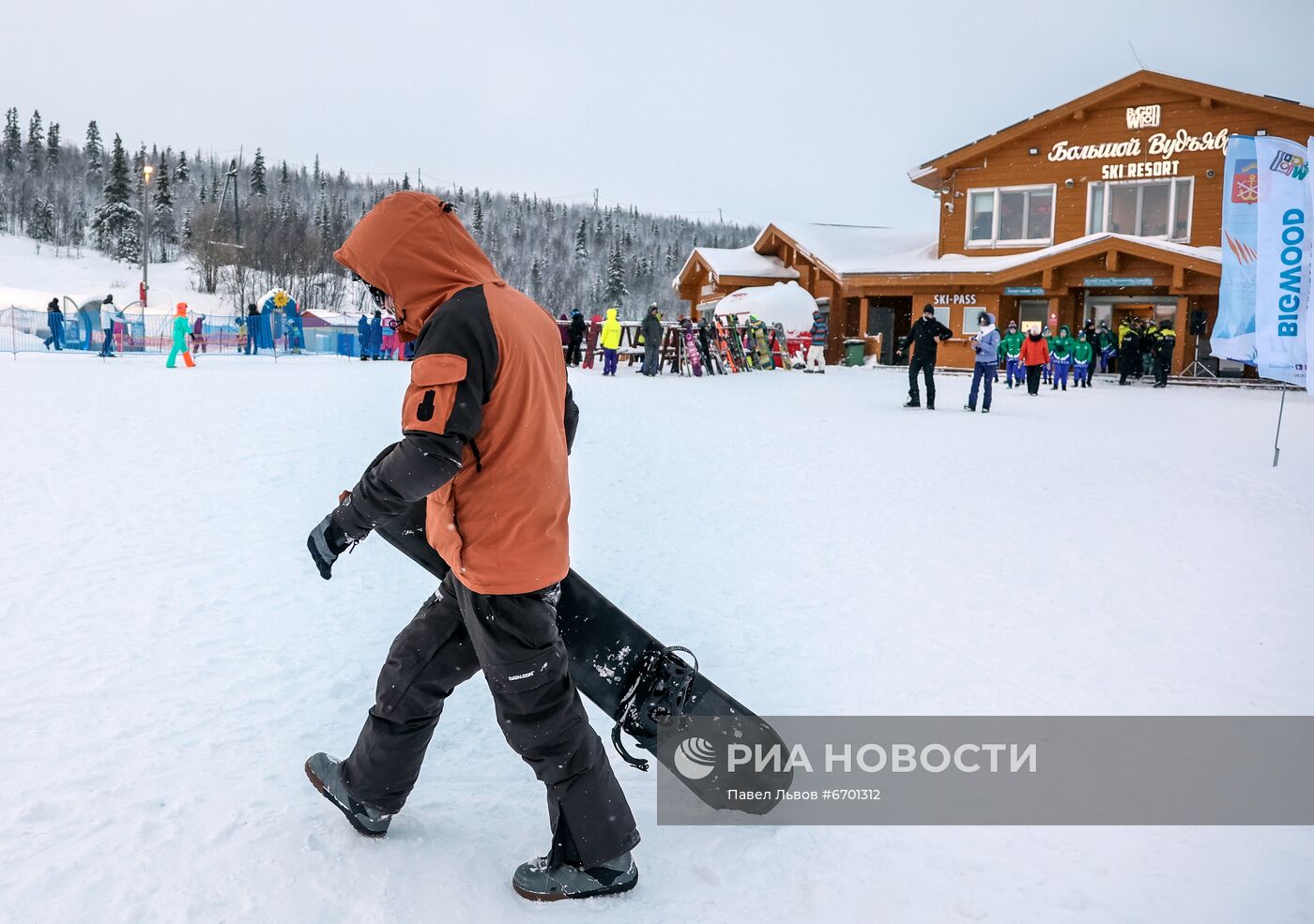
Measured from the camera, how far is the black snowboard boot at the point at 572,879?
7.14 feet

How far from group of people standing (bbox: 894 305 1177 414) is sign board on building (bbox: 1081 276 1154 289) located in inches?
37.0

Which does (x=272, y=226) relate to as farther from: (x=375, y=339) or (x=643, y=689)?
(x=643, y=689)

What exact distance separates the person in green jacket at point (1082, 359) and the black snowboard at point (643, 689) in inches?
764

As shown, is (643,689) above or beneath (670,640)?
above

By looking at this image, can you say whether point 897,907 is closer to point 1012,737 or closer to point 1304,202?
point 1012,737

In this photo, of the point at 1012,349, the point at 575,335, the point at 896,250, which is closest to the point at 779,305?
the point at 896,250

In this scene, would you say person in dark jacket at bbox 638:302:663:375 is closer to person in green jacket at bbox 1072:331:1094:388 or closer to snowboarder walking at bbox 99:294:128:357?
person in green jacket at bbox 1072:331:1094:388

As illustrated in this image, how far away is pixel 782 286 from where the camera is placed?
82.8 ft

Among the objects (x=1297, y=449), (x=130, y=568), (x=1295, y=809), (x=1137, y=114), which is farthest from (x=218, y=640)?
(x=1137, y=114)

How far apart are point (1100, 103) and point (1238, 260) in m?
17.8

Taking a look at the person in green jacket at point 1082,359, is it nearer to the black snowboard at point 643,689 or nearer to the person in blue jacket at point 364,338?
the person in blue jacket at point 364,338

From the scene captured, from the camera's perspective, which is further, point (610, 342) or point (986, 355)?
point (610, 342)

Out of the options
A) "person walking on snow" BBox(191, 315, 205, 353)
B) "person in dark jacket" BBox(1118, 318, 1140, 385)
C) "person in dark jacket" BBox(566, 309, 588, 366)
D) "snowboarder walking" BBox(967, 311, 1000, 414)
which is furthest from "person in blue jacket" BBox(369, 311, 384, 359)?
"person in dark jacket" BBox(1118, 318, 1140, 385)

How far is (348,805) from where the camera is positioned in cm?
235
